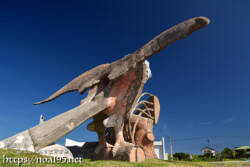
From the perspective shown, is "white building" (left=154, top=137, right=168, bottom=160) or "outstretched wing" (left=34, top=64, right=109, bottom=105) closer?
"outstretched wing" (left=34, top=64, right=109, bottom=105)

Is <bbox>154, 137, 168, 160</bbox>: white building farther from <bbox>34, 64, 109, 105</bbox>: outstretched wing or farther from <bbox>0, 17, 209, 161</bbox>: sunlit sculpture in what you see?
<bbox>34, 64, 109, 105</bbox>: outstretched wing

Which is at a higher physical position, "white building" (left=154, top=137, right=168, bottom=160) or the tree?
"white building" (left=154, top=137, right=168, bottom=160)

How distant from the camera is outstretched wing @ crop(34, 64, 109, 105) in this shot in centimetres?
1093

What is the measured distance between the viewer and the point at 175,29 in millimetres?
7801

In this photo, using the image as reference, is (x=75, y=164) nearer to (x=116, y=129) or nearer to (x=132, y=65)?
(x=116, y=129)

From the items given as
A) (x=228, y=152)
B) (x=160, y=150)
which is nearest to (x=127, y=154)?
(x=160, y=150)

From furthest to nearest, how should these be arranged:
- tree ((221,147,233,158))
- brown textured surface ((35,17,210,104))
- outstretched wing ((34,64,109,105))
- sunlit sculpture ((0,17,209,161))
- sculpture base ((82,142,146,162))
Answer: tree ((221,147,233,158)), outstretched wing ((34,64,109,105)), sculpture base ((82,142,146,162)), sunlit sculpture ((0,17,209,161)), brown textured surface ((35,17,210,104))

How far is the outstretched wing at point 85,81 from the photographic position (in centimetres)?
1093

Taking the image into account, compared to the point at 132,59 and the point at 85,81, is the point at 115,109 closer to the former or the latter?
the point at 85,81

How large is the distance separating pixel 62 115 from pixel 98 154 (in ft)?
10.5

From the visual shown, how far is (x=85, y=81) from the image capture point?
1127cm

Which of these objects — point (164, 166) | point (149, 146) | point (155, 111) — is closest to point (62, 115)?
point (164, 166)

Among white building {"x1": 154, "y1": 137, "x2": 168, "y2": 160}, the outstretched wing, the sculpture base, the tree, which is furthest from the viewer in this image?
the tree

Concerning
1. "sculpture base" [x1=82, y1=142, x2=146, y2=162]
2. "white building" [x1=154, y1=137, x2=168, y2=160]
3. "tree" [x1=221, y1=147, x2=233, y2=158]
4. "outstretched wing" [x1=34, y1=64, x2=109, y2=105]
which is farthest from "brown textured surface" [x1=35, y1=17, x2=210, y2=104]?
"tree" [x1=221, y1=147, x2=233, y2=158]
